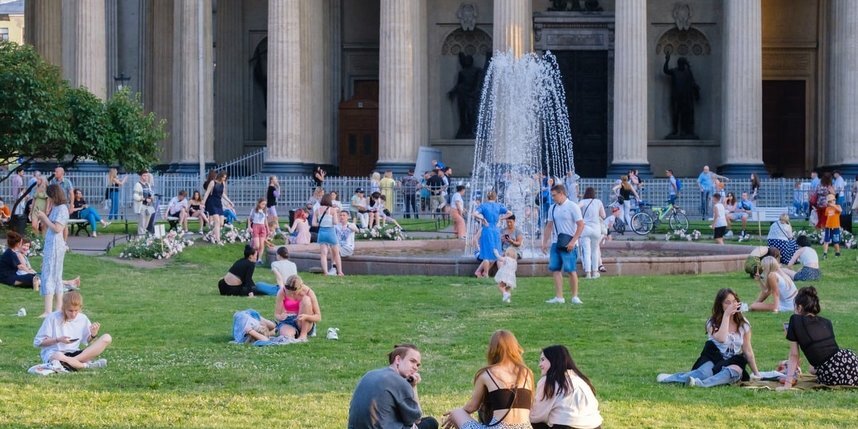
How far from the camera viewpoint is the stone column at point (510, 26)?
50.4m

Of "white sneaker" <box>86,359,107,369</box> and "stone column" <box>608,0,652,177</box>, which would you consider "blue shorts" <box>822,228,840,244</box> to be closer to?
"stone column" <box>608,0,652,177</box>

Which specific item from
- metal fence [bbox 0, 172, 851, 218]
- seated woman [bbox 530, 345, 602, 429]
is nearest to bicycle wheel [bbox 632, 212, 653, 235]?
metal fence [bbox 0, 172, 851, 218]

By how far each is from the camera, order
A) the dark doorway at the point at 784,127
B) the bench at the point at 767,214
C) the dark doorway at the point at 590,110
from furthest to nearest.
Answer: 1. the dark doorway at the point at 784,127
2. the dark doorway at the point at 590,110
3. the bench at the point at 767,214

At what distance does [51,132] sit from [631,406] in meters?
27.3

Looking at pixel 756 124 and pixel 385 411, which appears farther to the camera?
pixel 756 124

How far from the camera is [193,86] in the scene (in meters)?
53.2

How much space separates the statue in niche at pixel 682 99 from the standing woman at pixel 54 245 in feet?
127

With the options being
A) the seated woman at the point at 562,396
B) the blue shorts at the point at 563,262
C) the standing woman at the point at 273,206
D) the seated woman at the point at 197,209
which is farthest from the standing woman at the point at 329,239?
the seated woman at the point at 562,396

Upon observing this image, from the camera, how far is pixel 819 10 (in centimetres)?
5703

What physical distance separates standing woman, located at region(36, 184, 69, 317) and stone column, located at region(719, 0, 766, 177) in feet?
105

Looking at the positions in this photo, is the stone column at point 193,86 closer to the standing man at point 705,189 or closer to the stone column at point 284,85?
the stone column at point 284,85

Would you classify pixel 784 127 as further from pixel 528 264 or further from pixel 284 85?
pixel 528 264

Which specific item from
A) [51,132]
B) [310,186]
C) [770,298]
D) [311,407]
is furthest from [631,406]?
[310,186]

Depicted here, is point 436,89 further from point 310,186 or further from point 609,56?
point 310,186
